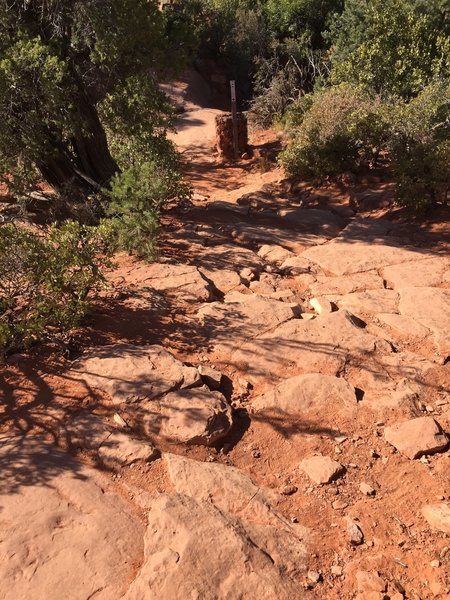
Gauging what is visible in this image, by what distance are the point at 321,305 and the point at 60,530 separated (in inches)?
133

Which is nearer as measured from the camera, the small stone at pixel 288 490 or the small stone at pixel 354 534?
the small stone at pixel 354 534

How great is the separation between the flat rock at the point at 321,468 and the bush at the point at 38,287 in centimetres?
225

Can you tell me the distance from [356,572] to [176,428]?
1.43 meters

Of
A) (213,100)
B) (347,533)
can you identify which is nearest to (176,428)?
(347,533)

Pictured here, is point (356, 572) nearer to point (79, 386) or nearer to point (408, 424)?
point (408, 424)

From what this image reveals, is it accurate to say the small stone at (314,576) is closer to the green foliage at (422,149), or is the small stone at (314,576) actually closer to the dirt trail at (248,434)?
the dirt trail at (248,434)

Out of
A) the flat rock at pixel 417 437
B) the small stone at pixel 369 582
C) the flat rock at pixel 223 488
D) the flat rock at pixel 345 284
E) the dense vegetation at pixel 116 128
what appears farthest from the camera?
the flat rock at pixel 345 284

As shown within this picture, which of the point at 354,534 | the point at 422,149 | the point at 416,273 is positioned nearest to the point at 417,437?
the point at 354,534

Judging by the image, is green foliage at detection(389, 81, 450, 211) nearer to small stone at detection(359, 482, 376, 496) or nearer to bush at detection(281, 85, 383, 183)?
bush at detection(281, 85, 383, 183)

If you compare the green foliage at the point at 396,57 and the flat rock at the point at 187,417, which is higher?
the green foliage at the point at 396,57

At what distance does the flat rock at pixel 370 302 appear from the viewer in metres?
5.26

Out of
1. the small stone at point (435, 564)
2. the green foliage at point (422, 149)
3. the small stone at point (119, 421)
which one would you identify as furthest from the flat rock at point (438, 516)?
the green foliage at point (422, 149)

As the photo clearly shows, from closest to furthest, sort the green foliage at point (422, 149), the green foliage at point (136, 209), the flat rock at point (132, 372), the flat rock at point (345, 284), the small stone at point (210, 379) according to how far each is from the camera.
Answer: the flat rock at point (132, 372)
the small stone at point (210, 379)
the flat rock at point (345, 284)
the green foliage at point (136, 209)
the green foliage at point (422, 149)

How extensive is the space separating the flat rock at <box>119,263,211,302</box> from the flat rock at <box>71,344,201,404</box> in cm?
131
